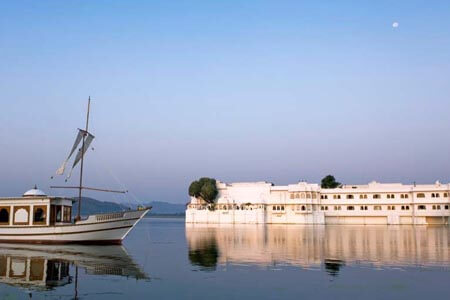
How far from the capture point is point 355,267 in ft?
73.5

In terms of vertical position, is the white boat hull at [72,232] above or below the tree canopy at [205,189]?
below

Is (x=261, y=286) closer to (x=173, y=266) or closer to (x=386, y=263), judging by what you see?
(x=173, y=266)

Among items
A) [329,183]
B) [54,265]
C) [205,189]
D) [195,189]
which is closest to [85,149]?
[54,265]

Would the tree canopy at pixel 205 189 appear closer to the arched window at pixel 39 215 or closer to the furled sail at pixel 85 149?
the furled sail at pixel 85 149

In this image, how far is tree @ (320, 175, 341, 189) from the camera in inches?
4471

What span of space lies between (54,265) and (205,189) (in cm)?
7859

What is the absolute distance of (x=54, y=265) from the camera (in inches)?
881

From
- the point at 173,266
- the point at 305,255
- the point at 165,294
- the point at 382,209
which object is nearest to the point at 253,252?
the point at 305,255

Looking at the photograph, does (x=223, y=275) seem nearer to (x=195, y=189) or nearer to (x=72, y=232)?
(x=72, y=232)

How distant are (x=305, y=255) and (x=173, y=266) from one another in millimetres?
8782

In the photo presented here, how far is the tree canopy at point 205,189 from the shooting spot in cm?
10106

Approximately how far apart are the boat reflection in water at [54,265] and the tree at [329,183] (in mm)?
88968

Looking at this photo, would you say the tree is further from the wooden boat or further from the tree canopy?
the wooden boat

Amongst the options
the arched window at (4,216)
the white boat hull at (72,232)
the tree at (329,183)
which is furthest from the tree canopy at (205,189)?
the arched window at (4,216)
